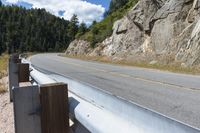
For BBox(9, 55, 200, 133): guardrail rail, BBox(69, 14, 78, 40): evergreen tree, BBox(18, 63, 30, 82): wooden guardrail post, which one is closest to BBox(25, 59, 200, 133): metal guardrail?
BBox(9, 55, 200, 133): guardrail rail

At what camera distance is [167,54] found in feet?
93.1

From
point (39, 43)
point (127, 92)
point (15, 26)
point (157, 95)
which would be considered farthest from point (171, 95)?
point (15, 26)

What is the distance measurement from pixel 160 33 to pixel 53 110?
29319mm

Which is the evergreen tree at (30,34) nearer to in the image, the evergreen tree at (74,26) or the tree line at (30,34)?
the tree line at (30,34)

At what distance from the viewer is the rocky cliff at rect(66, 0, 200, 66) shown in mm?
25391

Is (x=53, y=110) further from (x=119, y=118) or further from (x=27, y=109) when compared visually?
(x=119, y=118)

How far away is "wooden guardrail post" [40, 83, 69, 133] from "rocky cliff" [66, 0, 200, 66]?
2035cm

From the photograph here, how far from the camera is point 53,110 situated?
3277 mm

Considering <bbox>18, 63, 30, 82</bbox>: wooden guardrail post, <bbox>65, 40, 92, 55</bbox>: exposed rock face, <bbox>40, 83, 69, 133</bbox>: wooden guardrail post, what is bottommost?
<bbox>65, 40, 92, 55</bbox>: exposed rock face

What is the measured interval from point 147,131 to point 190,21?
27.6 m

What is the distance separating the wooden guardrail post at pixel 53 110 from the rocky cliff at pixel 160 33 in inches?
801

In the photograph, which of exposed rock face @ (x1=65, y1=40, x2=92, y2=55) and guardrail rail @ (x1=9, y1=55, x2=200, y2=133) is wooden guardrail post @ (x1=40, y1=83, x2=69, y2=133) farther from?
exposed rock face @ (x1=65, y1=40, x2=92, y2=55)

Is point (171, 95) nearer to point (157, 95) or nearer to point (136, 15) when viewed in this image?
point (157, 95)

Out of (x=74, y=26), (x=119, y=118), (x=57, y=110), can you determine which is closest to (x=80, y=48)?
(x=74, y=26)
